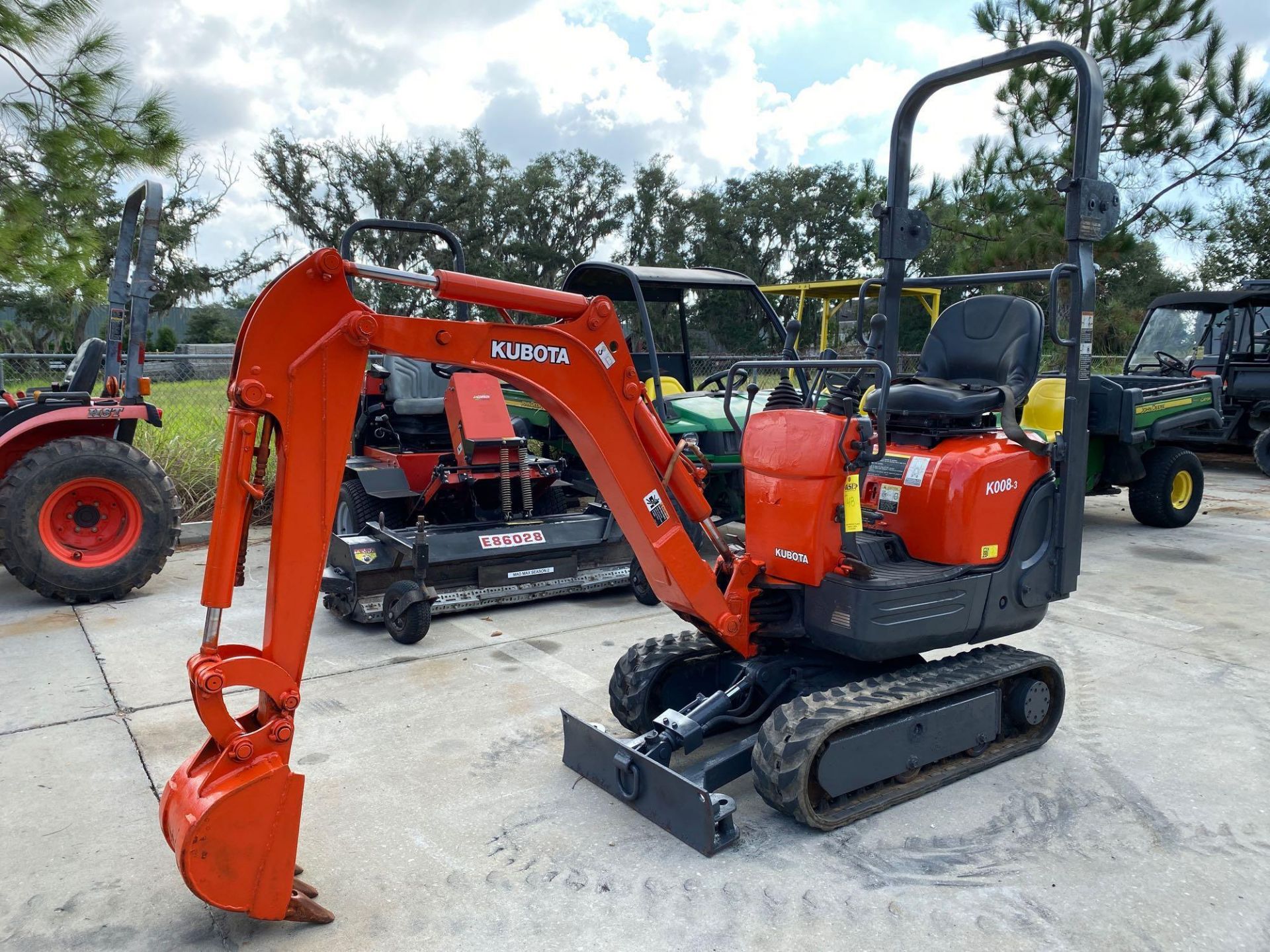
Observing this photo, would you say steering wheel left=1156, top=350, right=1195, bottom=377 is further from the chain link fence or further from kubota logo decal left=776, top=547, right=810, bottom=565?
kubota logo decal left=776, top=547, right=810, bottom=565

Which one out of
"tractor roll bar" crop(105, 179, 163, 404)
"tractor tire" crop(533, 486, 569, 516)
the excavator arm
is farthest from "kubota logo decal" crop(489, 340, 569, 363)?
"tractor roll bar" crop(105, 179, 163, 404)

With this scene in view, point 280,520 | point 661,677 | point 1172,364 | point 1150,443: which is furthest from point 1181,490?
point 280,520

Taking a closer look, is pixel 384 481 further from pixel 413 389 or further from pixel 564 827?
pixel 564 827

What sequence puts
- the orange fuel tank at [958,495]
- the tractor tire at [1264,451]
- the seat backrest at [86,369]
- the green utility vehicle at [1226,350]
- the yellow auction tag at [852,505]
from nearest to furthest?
the yellow auction tag at [852,505]
the orange fuel tank at [958,495]
the seat backrest at [86,369]
the tractor tire at [1264,451]
the green utility vehicle at [1226,350]

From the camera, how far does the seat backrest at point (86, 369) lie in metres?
6.79

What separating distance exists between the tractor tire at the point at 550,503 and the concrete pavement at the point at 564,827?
1.84m

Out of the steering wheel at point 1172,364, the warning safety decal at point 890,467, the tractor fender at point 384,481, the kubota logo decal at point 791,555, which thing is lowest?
the tractor fender at point 384,481

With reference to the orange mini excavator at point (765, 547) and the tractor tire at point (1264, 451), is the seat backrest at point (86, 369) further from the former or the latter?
the tractor tire at point (1264, 451)

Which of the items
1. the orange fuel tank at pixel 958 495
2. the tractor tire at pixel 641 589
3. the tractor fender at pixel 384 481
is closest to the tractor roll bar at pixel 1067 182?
the orange fuel tank at pixel 958 495

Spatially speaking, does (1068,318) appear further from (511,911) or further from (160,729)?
(160,729)

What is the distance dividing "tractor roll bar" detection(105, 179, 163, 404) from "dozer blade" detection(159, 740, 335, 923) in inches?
180

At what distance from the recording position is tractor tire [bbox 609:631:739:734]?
3.95 m

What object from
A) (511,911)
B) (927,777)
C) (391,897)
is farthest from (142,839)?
(927,777)

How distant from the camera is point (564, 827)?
3371 mm
